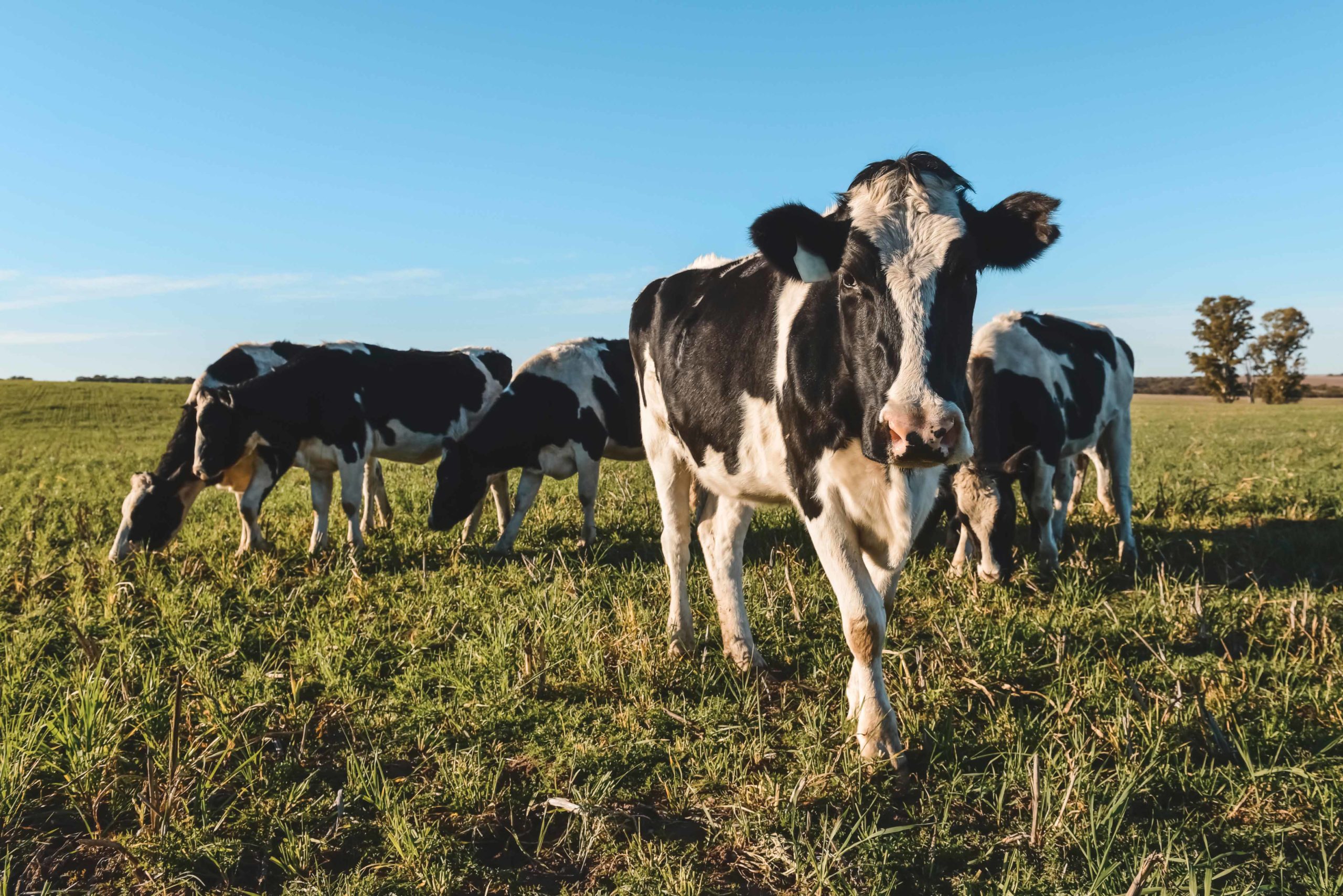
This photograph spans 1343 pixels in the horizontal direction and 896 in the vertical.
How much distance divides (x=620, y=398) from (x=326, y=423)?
310 cm

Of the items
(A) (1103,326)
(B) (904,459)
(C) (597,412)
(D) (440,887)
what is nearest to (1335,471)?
(A) (1103,326)

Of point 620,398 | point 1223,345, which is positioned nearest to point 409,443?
point 620,398

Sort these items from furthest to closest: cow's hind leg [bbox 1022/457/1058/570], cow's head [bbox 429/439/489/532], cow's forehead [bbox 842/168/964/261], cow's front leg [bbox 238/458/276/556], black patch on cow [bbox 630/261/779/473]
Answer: cow's head [bbox 429/439/489/532], cow's front leg [bbox 238/458/276/556], cow's hind leg [bbox 1022/457/1058/570], black patch on cow [bbox 630/261/779/473], cow's forehead [bbox 842/168/964/261]

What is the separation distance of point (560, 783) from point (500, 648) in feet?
4.52

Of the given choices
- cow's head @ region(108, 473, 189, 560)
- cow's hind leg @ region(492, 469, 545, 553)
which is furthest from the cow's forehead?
cow's head @ region(108, 473, 189, 560)

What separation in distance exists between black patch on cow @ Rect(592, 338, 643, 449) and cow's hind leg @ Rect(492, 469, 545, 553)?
1.01 metres

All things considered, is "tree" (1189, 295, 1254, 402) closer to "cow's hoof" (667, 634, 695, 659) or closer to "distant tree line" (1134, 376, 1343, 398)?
"distant tree line" (1134, 376, 1343, 398)

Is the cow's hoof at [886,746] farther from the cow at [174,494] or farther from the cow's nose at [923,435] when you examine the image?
the cow at [174,494]

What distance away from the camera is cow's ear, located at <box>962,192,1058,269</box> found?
350 centimetres

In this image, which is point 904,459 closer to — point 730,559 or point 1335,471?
point 730,559

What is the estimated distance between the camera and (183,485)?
8.58 meters

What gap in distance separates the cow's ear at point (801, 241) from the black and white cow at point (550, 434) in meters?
4.78

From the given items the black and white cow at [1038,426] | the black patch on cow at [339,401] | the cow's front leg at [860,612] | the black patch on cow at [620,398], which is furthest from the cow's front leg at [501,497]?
the cow's front leg at [860,612]

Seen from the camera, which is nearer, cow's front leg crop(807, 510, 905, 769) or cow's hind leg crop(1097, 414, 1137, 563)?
cow's front leg crop(807, 510, 905, 769)
